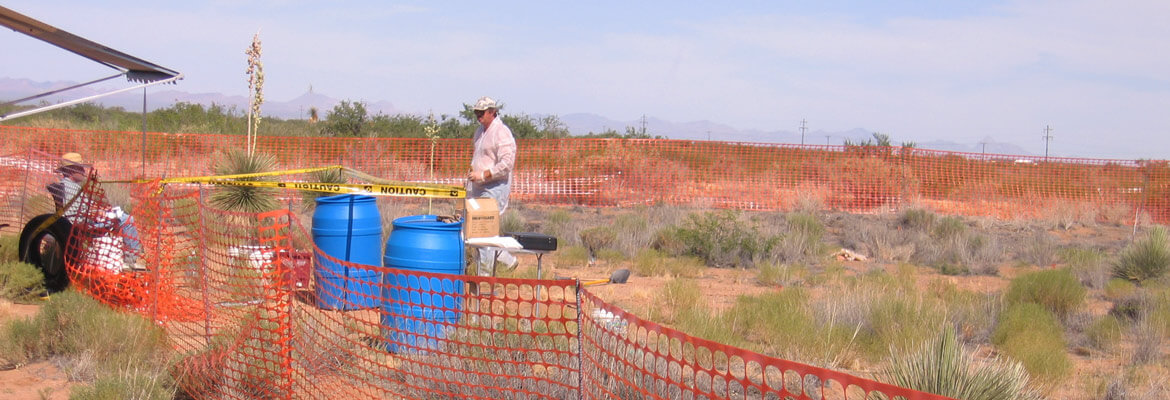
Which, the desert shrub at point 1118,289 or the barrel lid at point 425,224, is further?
the desert shrub at point 1118,289

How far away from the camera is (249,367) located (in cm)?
566

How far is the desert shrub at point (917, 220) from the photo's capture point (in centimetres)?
1662

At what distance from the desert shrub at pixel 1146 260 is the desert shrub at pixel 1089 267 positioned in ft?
0.68

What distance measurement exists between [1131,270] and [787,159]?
1336 cm

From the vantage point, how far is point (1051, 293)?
9.13 meters

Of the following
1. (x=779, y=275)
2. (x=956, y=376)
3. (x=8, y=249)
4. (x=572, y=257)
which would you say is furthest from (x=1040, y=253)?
(x=8, y=249)

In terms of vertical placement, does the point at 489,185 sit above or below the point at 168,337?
above

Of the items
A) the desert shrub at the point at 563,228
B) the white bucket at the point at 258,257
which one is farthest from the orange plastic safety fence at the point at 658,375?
the desert shrub at the point at 563,228

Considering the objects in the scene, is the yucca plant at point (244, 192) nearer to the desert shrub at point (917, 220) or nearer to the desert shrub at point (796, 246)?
the desert shrub at point (796, 246)

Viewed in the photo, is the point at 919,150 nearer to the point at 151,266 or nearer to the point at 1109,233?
the point at 1109,233

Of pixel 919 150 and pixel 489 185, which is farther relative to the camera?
pixel 919 150

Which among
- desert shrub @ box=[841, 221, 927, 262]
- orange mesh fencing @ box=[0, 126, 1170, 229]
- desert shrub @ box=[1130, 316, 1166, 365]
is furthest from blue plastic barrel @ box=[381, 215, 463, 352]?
orange mesh fencing @ box=[0, 126, 1170, 229]

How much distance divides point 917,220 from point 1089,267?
5482mm

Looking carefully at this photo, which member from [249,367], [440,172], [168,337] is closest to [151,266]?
[168,337]
